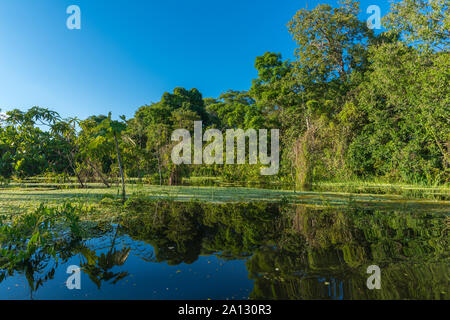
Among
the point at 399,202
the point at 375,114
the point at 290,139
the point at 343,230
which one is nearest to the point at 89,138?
the point at 343,230

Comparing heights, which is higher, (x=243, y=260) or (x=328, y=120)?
(x=328, y=120)

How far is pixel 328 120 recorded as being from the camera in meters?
15.8

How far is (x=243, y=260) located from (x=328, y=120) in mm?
14976

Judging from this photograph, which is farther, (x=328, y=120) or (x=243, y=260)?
(x=328, y=120)

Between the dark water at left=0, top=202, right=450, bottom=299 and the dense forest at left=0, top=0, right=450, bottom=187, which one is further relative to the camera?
the dense forest at left=0, top=0, right=450, bottom=187

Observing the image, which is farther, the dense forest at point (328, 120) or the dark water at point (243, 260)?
the dense forest at point (328, 120)

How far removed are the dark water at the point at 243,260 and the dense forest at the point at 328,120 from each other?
1.90 meters

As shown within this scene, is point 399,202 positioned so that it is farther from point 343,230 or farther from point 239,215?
point 239,215

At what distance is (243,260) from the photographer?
286 cm

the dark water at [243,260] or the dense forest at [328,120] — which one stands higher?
the dense forest at [328,120]

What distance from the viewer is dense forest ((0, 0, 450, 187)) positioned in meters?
9.59

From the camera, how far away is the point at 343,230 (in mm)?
4062

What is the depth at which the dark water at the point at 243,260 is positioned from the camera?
2154mm

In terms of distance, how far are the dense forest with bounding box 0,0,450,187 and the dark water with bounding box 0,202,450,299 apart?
190cm
